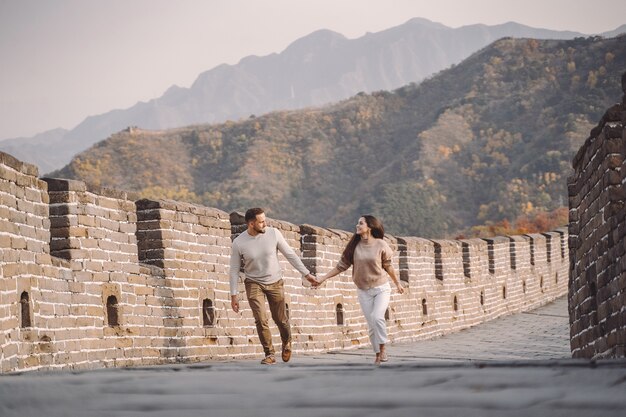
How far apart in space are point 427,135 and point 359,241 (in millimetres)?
65907

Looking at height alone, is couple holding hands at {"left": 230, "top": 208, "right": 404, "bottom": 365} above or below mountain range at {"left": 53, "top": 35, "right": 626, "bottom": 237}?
below

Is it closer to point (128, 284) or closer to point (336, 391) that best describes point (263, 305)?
point (128, 284)

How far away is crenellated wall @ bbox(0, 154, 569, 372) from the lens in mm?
7707

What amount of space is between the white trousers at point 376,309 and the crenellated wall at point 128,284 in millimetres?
1794

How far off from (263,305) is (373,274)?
3.04 feet

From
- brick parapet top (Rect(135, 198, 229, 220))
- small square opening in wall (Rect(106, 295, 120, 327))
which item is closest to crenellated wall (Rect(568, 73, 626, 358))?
brick parapet top (Rect(135, 198, 229, 220))

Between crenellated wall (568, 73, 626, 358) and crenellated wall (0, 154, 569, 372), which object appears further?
crenellated wall (0, 154, 569, 372)

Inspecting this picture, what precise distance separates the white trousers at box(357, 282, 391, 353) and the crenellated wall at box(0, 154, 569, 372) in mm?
1794

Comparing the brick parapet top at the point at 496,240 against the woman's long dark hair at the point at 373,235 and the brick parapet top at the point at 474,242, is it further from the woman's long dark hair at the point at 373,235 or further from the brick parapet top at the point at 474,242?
the woman's long dark hair at the point at 373,235

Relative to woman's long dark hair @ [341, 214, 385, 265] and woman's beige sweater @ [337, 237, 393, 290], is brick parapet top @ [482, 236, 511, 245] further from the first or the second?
woman's beige sweater @ [337, 237, 393, 290]

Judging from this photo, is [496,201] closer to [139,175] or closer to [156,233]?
[139,175]

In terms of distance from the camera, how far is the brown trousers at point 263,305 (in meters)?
9.35

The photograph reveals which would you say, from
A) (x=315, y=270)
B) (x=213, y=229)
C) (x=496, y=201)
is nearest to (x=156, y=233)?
(x=213, y=229)

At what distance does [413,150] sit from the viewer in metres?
74.2
